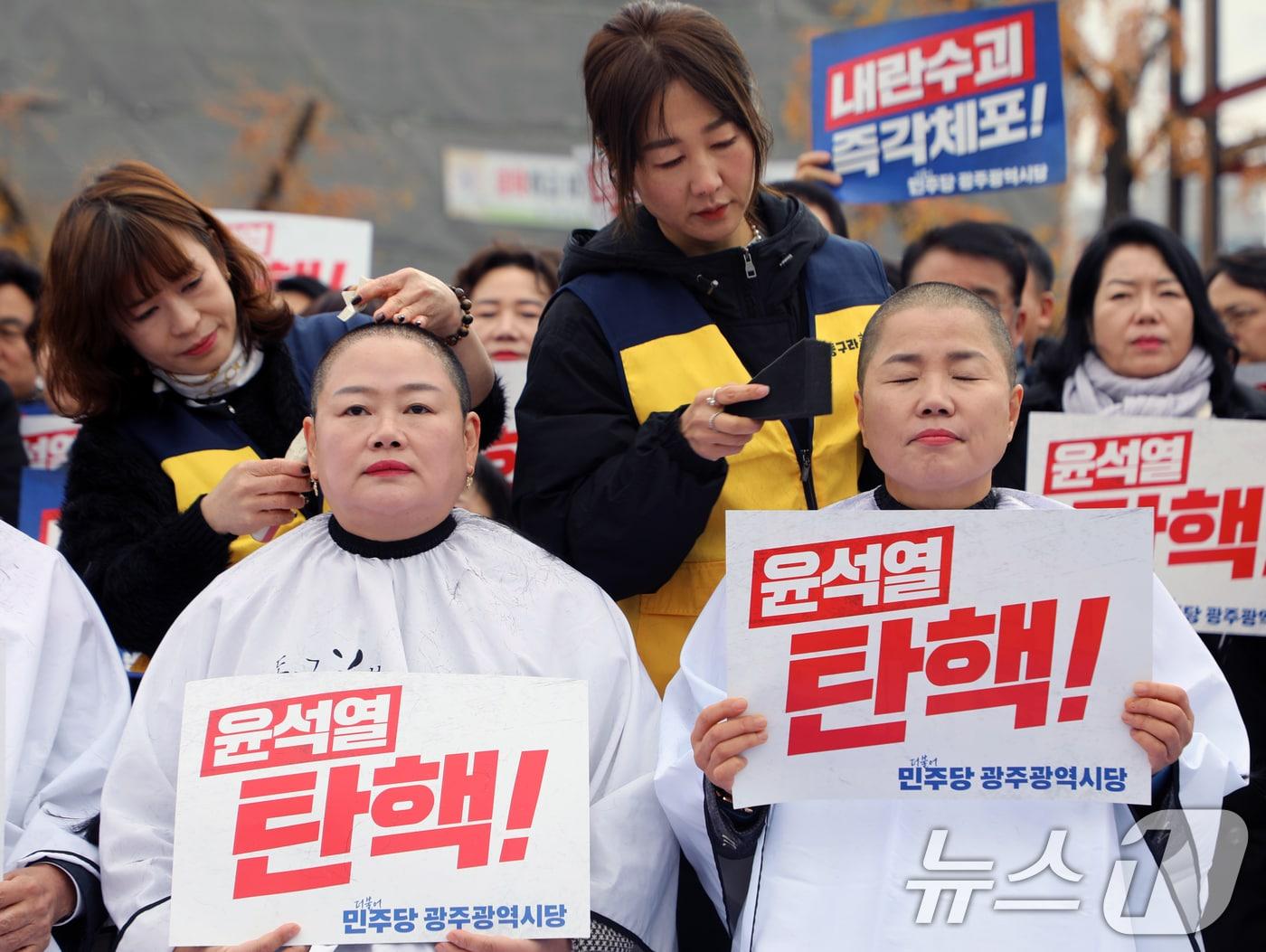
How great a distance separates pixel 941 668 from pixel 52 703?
1.63 m

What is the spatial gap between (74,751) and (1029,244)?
345 cm

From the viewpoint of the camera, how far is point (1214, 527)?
10.9ft

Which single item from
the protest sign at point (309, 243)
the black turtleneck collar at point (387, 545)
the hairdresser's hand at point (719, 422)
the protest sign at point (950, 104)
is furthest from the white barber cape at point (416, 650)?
the protest sign at point (309, 243)

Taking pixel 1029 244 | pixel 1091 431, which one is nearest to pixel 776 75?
pixel 1029 244

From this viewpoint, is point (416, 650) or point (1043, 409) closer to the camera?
point (416, 650)

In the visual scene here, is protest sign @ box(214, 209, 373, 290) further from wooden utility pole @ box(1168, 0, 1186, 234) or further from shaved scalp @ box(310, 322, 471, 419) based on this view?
wooden utility pole @ box(1168, 0, 1186, 234)

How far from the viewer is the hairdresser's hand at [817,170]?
5059 millimetres

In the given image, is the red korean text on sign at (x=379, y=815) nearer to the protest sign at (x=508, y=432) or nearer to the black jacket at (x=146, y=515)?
the black jacket at (x=146, y=515)

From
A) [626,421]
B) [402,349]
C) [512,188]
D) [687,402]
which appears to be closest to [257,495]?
[402,349]

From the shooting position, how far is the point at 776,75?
1376 centimetres

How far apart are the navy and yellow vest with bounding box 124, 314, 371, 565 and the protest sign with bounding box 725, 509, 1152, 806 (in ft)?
4.05

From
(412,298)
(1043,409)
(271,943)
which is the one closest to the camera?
(271,943)

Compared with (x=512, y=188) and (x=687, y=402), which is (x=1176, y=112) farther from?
(x=687, y=402)

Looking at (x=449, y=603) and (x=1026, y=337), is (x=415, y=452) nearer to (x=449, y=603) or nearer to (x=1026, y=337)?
(x=449, y=603)
